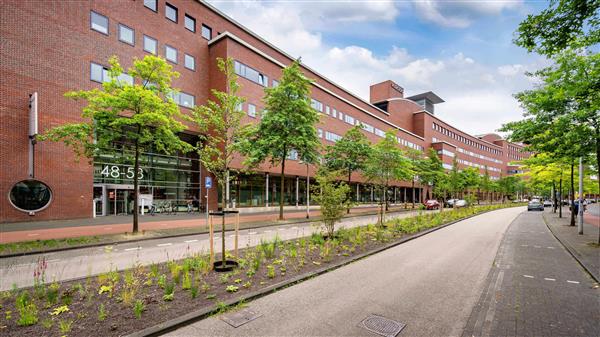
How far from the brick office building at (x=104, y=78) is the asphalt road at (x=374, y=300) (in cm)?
923

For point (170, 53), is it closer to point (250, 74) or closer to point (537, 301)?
point (250, 74)

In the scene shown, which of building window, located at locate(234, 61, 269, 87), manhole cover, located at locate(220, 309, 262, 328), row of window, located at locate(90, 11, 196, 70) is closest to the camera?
manhole cover, located at locate(220, 309, 262, 328)

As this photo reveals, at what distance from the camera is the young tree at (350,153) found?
1257 inches

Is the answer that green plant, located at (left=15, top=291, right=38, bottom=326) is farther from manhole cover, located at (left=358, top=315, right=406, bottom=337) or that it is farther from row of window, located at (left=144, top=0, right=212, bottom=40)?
row of window, located at (left=144, top=0, right=212, bottom=40)

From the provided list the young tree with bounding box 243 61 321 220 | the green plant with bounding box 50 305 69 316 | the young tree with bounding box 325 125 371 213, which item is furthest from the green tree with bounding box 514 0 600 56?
the young tree with bounding box 325 125 371 213

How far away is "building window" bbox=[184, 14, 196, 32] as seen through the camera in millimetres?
29419

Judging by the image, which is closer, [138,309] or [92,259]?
[138,309]

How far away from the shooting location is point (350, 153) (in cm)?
3259

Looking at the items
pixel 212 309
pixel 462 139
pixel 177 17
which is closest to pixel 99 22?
pixel 177 17

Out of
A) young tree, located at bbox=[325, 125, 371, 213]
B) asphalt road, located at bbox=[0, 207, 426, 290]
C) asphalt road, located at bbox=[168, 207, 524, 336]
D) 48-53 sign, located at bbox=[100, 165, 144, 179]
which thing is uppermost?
young tree, located at bbox=[325, 125, 371, 213]

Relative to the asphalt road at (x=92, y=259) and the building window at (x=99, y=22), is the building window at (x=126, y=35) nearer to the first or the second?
the building window at (x=99, y=22)

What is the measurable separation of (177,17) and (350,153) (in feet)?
76.9

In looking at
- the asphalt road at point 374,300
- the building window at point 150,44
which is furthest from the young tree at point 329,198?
the building window at point 150,44

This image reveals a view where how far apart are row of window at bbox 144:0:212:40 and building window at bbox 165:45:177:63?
3.08m
